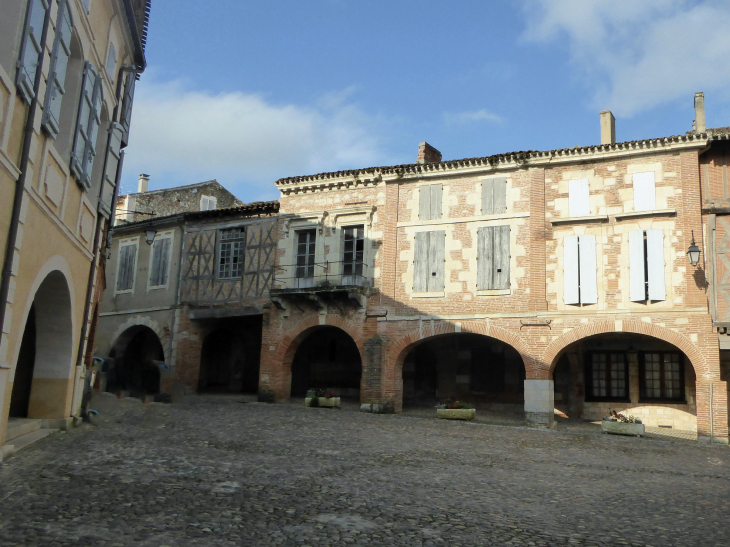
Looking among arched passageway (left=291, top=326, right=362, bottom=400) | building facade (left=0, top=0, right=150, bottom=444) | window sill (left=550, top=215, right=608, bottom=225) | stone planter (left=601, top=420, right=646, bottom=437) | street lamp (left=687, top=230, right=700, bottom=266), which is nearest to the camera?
building facade (left=0, top=0, right=150, bottom=444)

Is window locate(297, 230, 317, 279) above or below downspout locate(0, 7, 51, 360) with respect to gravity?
above

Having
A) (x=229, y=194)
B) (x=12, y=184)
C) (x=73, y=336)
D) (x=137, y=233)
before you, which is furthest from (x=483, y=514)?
(x=229, y=194)

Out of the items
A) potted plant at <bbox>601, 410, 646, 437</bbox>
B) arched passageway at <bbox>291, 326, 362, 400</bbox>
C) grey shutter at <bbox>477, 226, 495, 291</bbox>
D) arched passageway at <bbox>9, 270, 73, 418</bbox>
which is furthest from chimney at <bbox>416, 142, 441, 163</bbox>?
arched passageway at <bbox>9, 270, 73, 418</bbox>

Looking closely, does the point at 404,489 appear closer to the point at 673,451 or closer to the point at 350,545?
the point at 350,545

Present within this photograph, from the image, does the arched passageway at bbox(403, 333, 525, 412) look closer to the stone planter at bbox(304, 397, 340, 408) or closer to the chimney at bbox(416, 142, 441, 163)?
the stone planter at bbox(304, 397, 340, 408)

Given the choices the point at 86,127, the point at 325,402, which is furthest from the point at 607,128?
the point at 86,127

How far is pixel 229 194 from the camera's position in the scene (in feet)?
106

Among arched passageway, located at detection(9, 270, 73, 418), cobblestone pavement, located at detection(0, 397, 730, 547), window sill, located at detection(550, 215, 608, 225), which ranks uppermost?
window sill, located at detection(550, 215, 608, 225)

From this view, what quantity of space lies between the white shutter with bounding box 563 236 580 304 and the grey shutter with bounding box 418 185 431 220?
4.00 meters

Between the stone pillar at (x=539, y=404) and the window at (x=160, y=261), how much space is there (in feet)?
42.4

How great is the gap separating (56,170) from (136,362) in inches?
689

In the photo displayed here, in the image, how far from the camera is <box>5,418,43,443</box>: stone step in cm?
885

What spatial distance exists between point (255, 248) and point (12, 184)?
1445 cm

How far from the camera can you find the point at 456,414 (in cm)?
1780
